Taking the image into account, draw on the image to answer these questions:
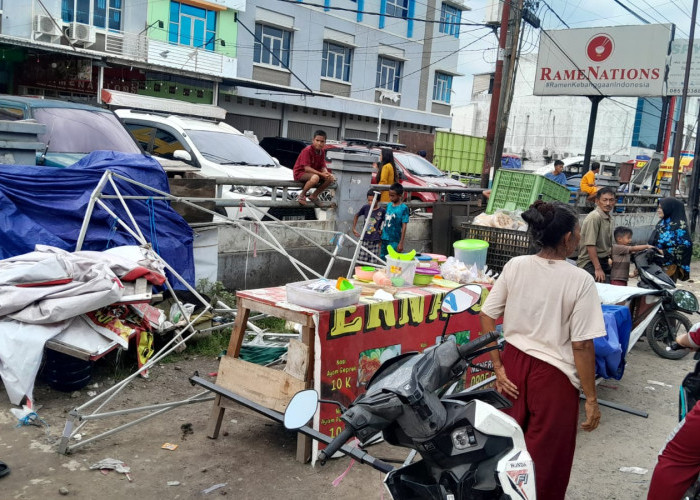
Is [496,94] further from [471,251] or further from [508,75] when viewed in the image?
[471,251]

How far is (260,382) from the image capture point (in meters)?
4.47

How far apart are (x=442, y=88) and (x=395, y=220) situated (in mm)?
32454

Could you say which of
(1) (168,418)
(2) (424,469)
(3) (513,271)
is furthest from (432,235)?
(2) (424,469)

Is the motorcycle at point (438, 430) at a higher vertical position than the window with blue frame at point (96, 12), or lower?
lower

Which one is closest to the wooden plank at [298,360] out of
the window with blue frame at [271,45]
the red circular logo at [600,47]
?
the red circular logo at [600,47]

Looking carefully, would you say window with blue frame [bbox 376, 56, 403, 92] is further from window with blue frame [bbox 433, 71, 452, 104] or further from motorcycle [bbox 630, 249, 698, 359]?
motorcycle [bbox 630, 249, 698, 359]

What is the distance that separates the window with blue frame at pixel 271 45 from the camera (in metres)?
28.6

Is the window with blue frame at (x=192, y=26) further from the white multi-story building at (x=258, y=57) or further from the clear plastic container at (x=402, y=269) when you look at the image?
the clear plastic container at (x=402, y=269)

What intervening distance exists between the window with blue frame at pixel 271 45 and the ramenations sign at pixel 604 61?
11.8 metres

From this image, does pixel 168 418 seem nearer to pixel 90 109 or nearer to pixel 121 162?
pixel 121 162

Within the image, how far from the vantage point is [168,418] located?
16.2 ft

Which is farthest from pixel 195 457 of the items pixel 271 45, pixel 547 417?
pixel 271 45

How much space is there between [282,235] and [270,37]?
2299cm

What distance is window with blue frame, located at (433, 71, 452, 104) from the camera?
38.9 m
